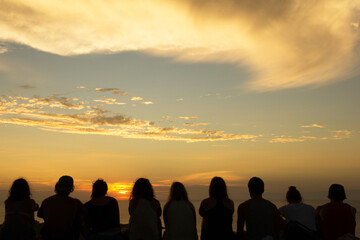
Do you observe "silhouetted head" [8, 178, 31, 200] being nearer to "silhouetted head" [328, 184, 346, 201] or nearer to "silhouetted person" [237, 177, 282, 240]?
"silhouetted person" [237, 177, 282, 240]

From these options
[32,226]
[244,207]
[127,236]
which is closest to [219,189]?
[244,207]

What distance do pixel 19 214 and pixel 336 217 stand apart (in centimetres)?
630

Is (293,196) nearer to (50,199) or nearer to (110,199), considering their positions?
(110,199)

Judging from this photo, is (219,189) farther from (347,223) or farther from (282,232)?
(347,223)

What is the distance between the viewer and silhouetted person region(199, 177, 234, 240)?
25.3 ft

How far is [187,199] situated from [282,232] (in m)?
2.03

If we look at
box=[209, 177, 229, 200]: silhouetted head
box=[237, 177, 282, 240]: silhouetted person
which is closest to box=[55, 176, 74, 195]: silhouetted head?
box=[209, 177, 229, 200]: silhouetted head

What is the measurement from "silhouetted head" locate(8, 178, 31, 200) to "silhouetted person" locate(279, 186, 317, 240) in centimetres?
511

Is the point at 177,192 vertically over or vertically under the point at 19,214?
over

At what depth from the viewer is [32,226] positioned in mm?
7645

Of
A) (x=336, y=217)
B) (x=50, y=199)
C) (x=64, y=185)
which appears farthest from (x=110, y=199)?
(x=336, y=217)

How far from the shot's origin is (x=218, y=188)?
7750mm

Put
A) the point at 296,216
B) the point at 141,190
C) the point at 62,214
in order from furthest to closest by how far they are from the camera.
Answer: the point at 141,190 → the point at 296,216 → the point at 62,214

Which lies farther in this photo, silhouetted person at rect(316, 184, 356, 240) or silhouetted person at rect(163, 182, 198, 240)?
silhouetted person at rect(163, 182, 198, 240)
